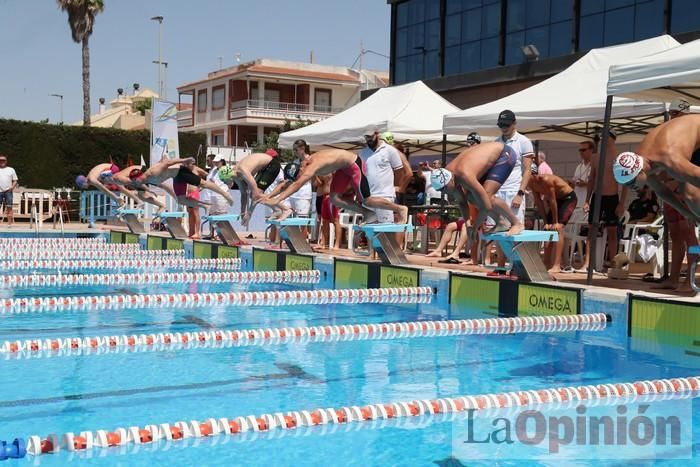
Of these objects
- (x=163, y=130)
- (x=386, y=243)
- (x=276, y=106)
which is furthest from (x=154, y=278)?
(x=276, y=106)

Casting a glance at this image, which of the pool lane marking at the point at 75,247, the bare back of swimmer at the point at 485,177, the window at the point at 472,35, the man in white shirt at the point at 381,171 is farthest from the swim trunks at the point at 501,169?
the window at the point at 472,35

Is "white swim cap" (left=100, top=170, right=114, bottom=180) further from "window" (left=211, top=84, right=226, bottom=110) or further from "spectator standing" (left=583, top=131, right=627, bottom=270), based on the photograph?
"window" (left=211, top=84, right=226, bottom=110)

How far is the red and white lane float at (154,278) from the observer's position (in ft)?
34.2

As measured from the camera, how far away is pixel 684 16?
16234 millimetres

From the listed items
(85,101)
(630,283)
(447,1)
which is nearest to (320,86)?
(85,101)

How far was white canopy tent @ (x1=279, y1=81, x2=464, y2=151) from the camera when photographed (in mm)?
13328

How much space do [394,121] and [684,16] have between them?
689 cm

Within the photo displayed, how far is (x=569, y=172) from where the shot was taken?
57.9 ft

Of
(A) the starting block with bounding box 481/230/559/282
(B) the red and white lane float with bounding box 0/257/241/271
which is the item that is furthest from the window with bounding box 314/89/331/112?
(A) the starting block with bounding box 481/230/559/282

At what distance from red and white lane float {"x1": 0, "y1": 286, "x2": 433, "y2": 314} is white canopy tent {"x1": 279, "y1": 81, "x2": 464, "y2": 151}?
452cm

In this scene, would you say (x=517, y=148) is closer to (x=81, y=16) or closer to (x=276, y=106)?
(x=81, y=16)

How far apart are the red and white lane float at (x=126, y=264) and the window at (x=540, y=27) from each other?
1022 cm

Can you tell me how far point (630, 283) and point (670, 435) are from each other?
4.47 meters

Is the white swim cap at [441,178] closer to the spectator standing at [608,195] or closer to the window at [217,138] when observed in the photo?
the spectator standing at [608,195]
